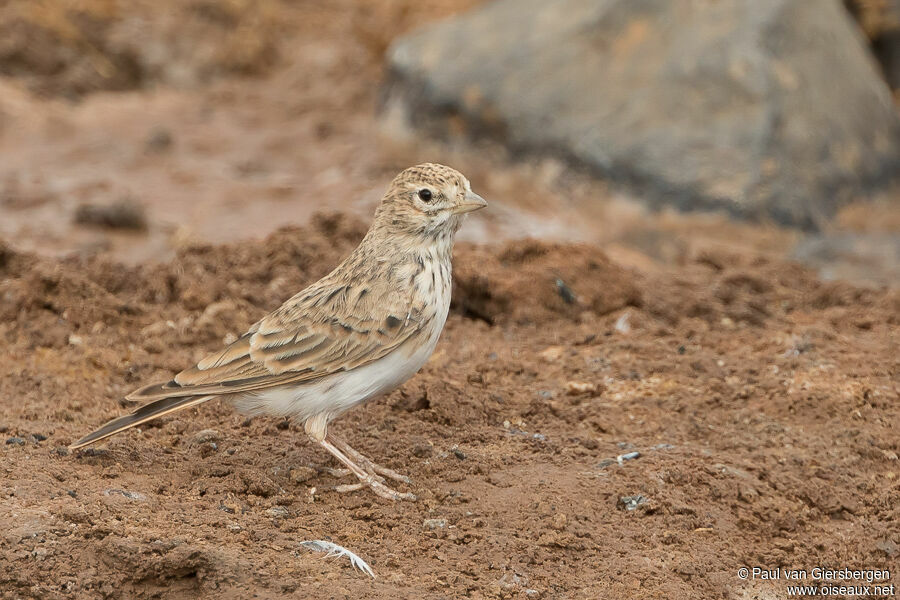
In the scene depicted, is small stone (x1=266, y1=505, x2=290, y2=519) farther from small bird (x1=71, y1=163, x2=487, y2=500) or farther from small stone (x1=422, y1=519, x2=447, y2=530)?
small stone (x1=422, y1=519, x2=447, y2=530)

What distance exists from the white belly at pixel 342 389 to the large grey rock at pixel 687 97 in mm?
5274

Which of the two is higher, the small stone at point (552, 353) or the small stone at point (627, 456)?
the small stone at point (552, 353)

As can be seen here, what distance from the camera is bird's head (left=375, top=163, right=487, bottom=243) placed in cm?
566

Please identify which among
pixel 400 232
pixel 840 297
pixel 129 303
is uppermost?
pixel 400 232

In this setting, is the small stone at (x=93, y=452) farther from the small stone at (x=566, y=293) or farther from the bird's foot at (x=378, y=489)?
the small stone at (x=566, y=293)

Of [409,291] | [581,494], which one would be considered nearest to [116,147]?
[409,291]

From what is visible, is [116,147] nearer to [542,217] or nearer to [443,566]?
[542,217]

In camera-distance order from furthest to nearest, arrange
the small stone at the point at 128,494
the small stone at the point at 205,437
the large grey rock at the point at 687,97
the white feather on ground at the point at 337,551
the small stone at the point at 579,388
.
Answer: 1. the large grey rock at the point at 687,97
2. the small stone at the point at 579,388
3. the small stone at the point at 205,437
4. the small stone at the point at 128,494
5. the white feather on ground at the point at 337,551

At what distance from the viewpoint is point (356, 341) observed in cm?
552

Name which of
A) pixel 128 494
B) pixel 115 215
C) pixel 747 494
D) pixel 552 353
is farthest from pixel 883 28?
pixel 128 494

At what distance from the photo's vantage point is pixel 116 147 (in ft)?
38.0

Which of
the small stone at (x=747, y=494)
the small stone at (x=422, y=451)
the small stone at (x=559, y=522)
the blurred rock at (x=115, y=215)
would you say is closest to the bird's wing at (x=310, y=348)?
the small stone at (x=422, y=451)

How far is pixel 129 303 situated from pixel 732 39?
233 inches

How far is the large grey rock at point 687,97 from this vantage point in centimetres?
1013
